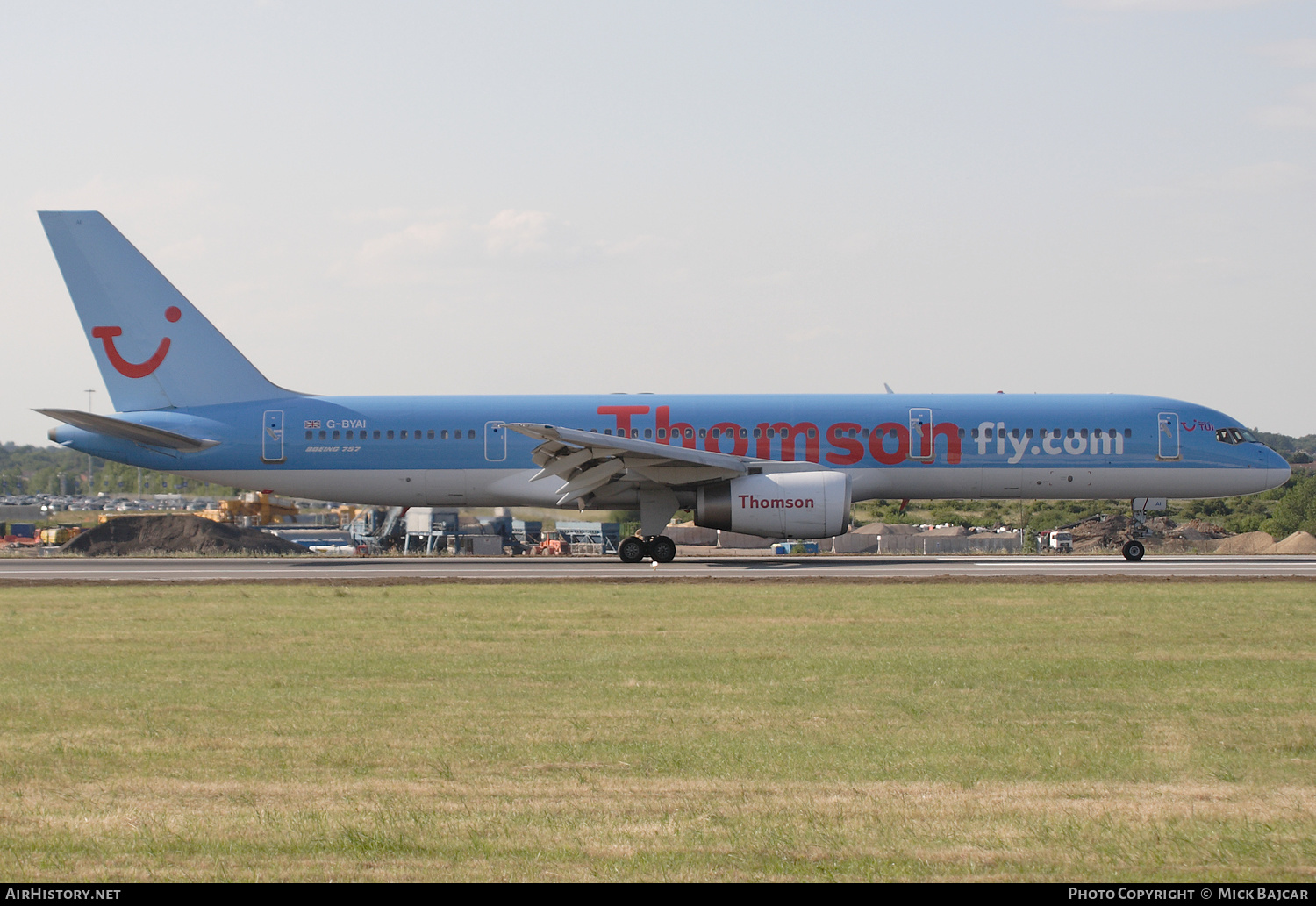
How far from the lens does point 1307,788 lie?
6.87m

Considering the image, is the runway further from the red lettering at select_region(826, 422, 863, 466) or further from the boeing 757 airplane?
the red lettering at select_region(826, 422, 863, 466)

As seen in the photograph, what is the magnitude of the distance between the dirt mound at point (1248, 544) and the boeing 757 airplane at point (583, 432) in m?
12.8

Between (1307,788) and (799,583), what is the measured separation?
1538cm

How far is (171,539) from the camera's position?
1683 inches

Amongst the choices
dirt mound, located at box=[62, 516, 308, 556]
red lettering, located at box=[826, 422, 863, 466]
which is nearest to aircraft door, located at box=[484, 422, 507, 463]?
red lettering, located at box=[826, 422, 863, 466]

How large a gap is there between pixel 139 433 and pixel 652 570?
14051 mm

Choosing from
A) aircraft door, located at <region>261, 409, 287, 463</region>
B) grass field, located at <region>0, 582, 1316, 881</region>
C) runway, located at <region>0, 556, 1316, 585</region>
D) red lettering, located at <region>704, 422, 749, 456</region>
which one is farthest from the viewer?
aircraft door, located at <region>261, 409, 287, 463</region>

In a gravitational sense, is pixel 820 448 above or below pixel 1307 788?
above

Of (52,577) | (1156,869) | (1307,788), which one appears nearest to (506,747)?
(1156,869)

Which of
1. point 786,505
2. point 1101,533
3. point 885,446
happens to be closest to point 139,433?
point 786,505

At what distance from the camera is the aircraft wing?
27.5 metres

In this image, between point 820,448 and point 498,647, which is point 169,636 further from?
point 820,448

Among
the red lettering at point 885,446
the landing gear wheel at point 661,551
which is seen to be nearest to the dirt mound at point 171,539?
the landing gear wheel at point 661,551

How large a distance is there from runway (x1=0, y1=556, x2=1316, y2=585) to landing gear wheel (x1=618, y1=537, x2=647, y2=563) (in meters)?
0.26
